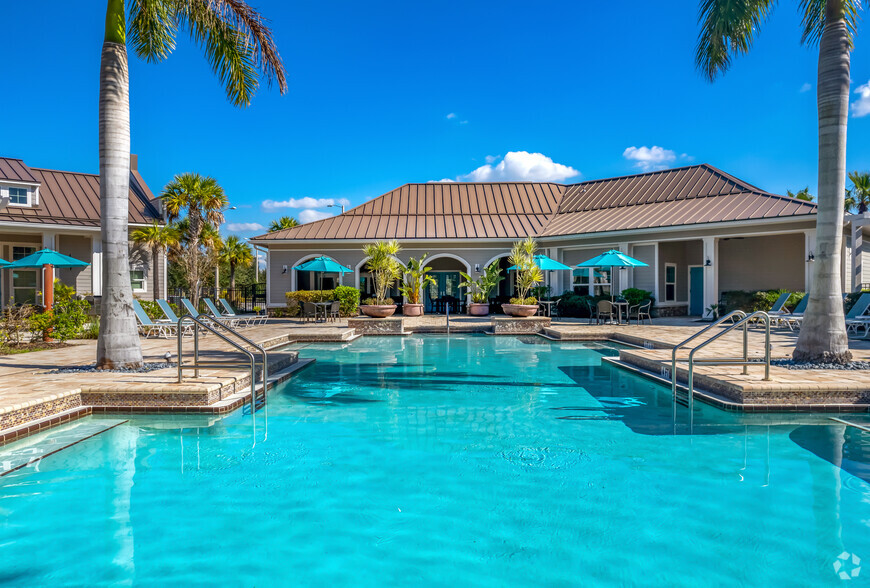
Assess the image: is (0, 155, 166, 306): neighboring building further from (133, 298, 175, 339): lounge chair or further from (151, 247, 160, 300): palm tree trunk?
(133, 298, 175, 339): lounge chair

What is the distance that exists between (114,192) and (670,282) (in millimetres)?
19193

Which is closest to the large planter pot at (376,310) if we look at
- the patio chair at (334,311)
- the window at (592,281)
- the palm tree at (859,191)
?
the patio chair at (334,311)

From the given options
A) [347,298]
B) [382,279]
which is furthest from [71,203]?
[382,279]

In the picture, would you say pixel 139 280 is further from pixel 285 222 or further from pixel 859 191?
pixel 859 191

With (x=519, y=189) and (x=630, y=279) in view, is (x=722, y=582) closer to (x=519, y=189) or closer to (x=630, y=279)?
(x=630, y=279)

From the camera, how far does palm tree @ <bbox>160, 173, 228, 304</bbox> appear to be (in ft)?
A: 73.2

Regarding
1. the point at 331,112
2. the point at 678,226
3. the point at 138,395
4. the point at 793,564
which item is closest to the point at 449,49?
the point at 331,112

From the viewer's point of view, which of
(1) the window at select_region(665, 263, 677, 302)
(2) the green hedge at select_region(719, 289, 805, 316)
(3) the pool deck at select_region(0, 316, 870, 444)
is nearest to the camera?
(3) the pool deck at select_region(0, 316, 870, 444)

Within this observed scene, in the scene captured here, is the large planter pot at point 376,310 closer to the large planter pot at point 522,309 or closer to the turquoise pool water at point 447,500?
the large planter pot at point 522,309

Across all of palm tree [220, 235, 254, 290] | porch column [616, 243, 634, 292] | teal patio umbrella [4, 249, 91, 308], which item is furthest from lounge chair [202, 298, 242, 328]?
palm tree [220, 235, 254, 290]

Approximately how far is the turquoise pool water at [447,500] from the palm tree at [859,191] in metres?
32.9

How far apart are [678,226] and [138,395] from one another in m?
17.1

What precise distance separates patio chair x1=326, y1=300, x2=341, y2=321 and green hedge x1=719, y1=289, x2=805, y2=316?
1292cm

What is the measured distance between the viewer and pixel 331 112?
21.1 meters
